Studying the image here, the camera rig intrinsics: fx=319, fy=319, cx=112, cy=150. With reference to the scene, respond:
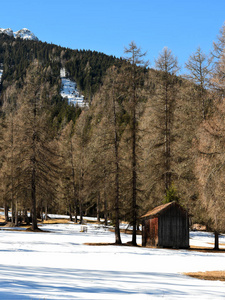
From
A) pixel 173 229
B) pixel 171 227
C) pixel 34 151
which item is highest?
pixel 34 151

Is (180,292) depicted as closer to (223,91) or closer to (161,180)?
(223,91)

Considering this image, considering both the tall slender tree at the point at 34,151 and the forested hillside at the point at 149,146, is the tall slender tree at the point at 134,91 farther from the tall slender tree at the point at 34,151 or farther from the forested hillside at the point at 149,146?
the tall slender tree at the point at 34,151

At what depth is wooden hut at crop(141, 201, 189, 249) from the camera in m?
27.2

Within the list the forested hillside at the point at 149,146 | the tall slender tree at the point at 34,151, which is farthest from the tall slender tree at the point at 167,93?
the tall slender tree at the point at 34,151

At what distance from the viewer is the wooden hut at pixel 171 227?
27.2m

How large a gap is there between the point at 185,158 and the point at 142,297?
2574 centimetres

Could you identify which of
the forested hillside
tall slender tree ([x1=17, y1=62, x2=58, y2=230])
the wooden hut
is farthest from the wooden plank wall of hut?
tall slender tree ([x1=17, y1=62, x2=58, y2=230])

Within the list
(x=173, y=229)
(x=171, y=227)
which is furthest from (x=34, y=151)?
(x=173, y=229)

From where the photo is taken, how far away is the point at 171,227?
27.4 meters

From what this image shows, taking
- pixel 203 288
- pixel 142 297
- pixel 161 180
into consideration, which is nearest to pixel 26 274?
pixel 142 297

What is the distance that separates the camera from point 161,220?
89.4ft

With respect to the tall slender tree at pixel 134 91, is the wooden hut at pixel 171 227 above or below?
below

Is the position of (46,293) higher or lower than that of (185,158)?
lower

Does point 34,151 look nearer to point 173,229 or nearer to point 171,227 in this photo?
point 171,227
